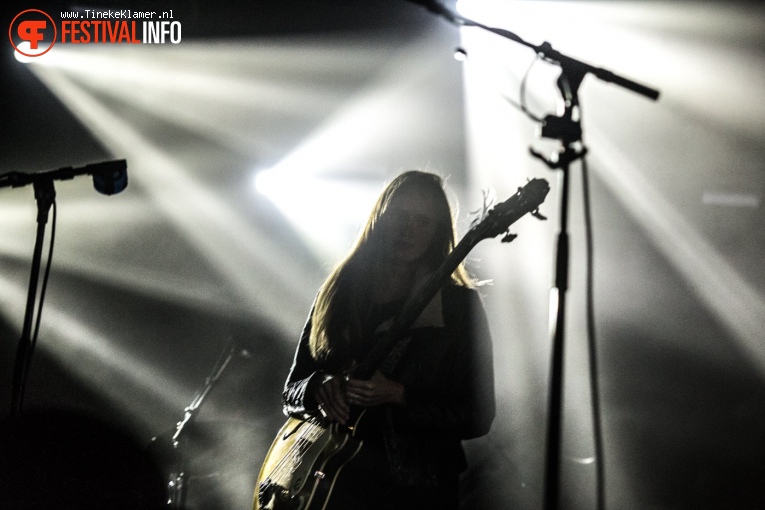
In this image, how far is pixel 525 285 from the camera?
5.25m

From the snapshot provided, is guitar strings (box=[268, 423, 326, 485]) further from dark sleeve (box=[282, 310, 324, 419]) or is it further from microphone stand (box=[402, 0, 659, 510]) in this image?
microphone stand (box=[402, 0, 659, 510])

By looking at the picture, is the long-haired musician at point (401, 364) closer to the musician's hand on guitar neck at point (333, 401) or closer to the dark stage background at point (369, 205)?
the musician's hand on guitar neck at point (333, 401)

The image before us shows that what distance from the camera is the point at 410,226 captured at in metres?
2.22

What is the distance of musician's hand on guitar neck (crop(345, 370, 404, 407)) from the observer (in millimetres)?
1833

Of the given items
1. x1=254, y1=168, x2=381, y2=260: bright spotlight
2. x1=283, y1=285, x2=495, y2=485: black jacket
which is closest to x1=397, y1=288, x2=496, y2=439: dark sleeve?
x1=283, y1=285, x2=495, y2=485: black jacket

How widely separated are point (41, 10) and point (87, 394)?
2.92m

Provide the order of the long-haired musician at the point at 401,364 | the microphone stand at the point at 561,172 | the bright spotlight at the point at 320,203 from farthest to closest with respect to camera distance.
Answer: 1. the bright spotlight at the point at 320,203
2. the long-haired musician at the point at 401,364
3. the microphone stand at the point at 561,172

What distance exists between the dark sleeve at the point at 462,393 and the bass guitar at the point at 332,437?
13cm

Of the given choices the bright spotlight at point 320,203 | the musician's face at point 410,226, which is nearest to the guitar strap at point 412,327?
the musician's face at point 410,226

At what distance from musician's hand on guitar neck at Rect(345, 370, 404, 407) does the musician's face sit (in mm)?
491

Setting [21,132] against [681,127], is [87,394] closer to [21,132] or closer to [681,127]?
[21,132]

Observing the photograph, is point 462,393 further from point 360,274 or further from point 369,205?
point 369,205

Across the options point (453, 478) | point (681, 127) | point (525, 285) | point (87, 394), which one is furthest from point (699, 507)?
point (87, 394)

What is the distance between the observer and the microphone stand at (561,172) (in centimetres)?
165
